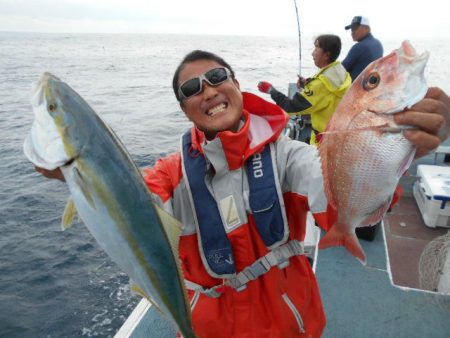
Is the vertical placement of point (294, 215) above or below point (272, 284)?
above

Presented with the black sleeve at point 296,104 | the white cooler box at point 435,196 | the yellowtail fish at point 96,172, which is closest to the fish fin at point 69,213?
the yellowtail fish at point 96,172

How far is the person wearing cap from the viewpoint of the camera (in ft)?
18.2

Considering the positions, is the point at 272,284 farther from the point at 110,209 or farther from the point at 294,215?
the point at 110,209

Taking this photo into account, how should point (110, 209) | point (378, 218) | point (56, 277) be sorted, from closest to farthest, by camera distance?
point (110, 209) < point (378, 218) < point (56, 277)

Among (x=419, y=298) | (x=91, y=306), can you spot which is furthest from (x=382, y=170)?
(x=91, y=306)

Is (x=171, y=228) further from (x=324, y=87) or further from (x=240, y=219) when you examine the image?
(x=324, y=87)

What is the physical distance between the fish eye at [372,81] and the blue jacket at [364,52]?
478cm

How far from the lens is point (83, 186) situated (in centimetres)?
127

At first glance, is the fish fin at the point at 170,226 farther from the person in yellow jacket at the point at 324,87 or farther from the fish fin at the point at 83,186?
the person in yellow jacket at the point at 324,87

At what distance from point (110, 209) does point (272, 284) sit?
1217 mm

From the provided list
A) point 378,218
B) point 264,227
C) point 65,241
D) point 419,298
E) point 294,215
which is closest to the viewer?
point 378,218

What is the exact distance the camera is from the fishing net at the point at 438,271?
3.26 metres

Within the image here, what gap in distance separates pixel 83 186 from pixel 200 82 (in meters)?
1.20

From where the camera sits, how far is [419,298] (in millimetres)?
3338
